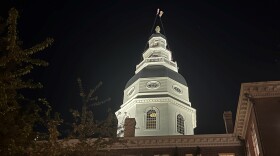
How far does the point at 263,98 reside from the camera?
23.5 meters

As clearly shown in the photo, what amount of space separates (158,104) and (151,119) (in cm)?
185

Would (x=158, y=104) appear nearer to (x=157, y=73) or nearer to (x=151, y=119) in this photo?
(x=151, y=119)

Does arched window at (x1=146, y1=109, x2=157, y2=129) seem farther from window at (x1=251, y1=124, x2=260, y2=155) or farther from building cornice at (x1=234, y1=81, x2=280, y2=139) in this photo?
window at (x1=251, y1=124, x2=260, y2=155)

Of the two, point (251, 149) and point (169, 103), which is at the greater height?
point (169, 103)

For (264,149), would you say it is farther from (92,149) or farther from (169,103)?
(169,103)

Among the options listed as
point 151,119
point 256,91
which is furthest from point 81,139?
point 151,119

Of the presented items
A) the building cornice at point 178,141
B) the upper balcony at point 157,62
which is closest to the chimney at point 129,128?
the building cornice at point 178,141

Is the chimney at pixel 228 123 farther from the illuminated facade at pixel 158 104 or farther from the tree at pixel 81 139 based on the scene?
the tree at pixel 81 139

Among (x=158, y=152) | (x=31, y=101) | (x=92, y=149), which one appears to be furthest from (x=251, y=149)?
(x=31, y=101)

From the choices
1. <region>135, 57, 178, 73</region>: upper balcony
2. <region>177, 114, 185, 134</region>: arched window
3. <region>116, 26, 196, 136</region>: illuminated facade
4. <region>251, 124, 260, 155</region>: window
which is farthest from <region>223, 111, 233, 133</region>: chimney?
<region>135, 57, 178, 73</region>: upper balcony

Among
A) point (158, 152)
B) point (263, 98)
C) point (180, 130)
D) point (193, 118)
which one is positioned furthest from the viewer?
point (193, 118)

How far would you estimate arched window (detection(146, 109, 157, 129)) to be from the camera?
37062 mm

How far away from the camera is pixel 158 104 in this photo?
38.3m

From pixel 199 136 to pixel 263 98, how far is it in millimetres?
9448
